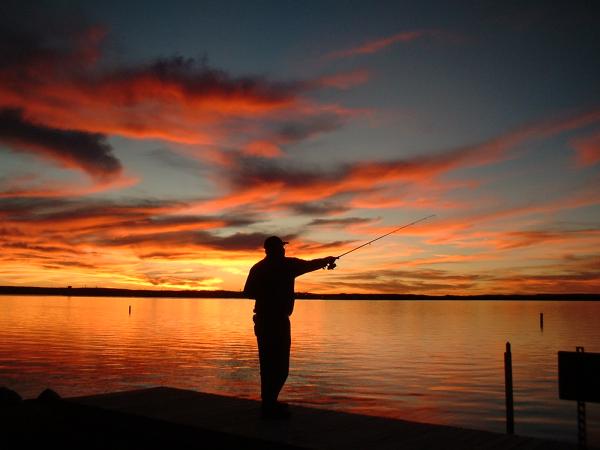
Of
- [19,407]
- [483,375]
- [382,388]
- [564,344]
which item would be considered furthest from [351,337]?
[19,407]

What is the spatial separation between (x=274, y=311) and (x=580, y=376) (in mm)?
4236

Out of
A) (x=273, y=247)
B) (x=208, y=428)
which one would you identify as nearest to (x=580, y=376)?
(x=273, y=247)

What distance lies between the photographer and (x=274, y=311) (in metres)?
8.80

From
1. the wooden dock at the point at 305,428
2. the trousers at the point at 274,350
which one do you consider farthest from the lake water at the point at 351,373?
the trousers at the point at 274,350

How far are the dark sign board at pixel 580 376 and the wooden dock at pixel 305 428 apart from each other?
0.94 meters

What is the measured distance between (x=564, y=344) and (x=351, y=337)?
57.3 feet

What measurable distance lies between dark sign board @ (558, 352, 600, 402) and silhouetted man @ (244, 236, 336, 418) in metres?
3.50

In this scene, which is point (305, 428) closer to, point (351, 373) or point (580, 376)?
point (580, 376)

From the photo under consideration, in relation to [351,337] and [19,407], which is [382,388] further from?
[351,337]

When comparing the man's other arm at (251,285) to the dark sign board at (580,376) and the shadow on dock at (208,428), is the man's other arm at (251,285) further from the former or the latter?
the dark sign board at (580,376)

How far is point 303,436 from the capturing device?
7.85 meters

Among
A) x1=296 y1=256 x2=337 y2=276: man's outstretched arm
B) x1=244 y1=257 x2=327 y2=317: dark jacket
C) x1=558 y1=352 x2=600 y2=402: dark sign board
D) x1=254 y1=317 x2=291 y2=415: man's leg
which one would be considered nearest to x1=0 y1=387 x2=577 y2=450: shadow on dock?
x1=254 y1=317 x2=291 y2=415: man's leg

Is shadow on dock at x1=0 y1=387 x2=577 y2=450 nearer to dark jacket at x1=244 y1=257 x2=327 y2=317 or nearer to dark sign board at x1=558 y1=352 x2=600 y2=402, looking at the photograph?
dark sign board at x1=558 y1=352 x2=600 y2=402

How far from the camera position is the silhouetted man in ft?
28.8
